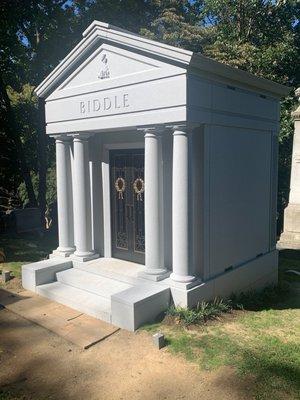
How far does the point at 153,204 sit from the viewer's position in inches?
291

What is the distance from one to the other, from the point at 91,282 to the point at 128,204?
2008 mm

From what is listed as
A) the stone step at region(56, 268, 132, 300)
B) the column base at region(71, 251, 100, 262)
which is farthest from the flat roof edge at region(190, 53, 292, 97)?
the column base at region(71, 251, 100, 262)

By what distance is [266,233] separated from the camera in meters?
9.49

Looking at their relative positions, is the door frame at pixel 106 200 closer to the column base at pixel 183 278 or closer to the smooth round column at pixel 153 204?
the smooth round column at pixel 153 204

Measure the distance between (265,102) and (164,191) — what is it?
11.0 ft

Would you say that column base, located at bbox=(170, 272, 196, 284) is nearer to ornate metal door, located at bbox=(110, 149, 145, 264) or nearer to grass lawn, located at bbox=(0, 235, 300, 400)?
grass lawn, located at bbox=(0, 235, 300, 400)

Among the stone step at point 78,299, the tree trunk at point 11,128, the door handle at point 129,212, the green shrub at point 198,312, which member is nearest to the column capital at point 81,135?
the door handle at point 129,212

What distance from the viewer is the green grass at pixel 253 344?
5137 millimetres

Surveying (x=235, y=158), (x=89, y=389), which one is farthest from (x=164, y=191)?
(x=89, y=389)

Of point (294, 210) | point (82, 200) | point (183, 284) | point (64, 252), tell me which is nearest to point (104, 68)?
A: point (82, 200)

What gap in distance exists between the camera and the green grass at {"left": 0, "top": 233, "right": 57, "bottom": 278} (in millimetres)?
10688

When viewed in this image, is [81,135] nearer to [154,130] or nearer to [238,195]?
[154,130]

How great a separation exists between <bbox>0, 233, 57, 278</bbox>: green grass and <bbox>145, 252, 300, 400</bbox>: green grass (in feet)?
16.9

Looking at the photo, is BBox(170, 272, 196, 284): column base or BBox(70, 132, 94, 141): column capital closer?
BBox(170, 272, 196, 284): column base
